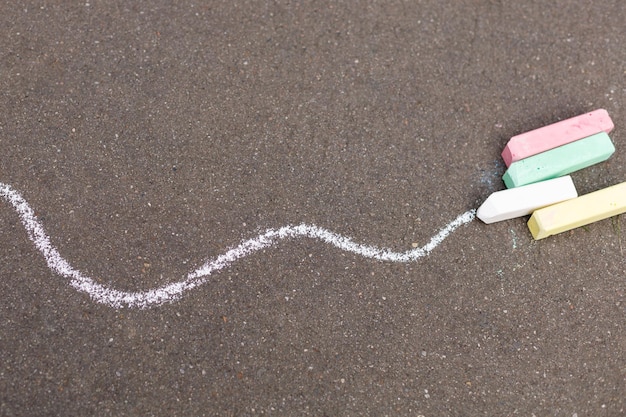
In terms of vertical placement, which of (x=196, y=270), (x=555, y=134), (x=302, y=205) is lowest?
(x=196, y=270)

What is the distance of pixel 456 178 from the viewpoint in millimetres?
2898

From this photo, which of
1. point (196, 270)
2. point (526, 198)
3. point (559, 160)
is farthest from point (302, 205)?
point (559, 160)

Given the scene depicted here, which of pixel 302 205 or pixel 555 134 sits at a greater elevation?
pixel 555 134

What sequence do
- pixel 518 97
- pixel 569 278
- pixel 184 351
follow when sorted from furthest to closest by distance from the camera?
pixel 518 97
pixel 569 278
pixel 184 351

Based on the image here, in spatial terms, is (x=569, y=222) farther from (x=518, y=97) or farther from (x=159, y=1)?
(x=159, y=1)

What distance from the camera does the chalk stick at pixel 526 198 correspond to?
269 cm

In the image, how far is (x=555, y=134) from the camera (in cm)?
284

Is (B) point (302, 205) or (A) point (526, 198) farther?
(B) point (302, 205)

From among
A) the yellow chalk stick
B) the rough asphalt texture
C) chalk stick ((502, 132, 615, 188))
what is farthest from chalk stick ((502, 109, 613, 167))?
the yellow chalk stick

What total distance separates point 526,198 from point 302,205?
116 cm

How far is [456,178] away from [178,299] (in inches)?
63.8

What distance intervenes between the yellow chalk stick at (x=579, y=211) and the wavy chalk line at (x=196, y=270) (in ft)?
1.16

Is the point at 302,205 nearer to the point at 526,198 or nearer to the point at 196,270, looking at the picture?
the point at 196,270

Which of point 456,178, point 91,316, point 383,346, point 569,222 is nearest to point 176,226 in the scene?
point 91,316
